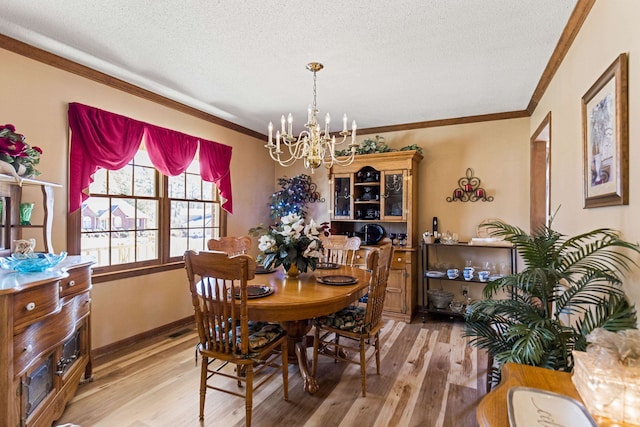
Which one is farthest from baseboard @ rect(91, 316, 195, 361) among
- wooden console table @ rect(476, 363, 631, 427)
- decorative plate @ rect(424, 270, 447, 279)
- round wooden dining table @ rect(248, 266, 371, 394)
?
wooden console table @ rect(476, 363, 631, 427)

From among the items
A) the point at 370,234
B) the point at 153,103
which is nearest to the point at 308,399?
the point at 370,234

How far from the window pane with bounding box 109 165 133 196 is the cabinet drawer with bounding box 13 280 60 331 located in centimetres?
174

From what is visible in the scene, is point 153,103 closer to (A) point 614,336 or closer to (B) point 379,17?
(B) point 379,17

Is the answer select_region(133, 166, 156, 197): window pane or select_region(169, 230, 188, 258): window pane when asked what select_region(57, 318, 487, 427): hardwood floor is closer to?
select_region(169, 230, 188, 258): window pane

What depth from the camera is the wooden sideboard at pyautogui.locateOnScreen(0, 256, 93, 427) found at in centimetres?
149

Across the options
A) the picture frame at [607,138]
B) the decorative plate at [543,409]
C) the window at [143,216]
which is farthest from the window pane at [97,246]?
the picture frame at [607,138]

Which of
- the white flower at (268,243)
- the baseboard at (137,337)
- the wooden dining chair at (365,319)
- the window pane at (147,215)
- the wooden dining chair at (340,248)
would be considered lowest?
the baseboard at (137,337)

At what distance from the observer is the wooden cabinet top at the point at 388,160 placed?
4.12 meters

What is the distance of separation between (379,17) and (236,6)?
910 millimetres

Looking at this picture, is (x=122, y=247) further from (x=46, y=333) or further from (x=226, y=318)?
(x=226, y=318)

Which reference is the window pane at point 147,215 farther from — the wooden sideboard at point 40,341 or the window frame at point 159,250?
the wooden sideboard at point 40,341

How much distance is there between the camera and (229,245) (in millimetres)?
3350

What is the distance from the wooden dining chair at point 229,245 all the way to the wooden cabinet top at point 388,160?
73.1 inches

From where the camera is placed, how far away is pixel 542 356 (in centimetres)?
148
